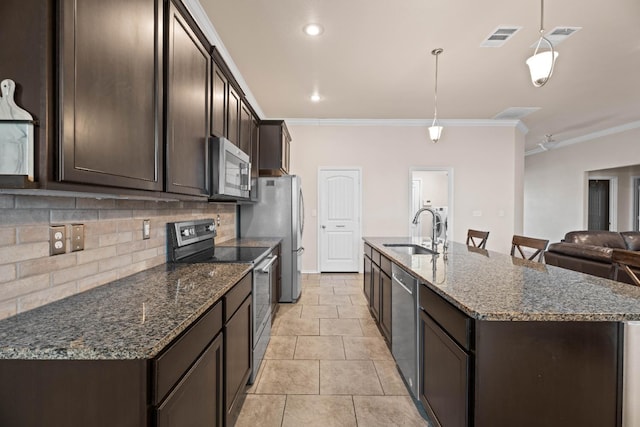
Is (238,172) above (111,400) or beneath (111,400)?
above

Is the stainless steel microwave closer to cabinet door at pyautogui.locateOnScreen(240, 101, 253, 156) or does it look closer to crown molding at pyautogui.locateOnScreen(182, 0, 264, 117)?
cabinet door at pyautogui.locateOnScreen(240, 101, 253, 156)

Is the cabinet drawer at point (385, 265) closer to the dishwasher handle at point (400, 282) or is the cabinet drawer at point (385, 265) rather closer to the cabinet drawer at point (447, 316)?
the dishwasher handle at point (400, 282)

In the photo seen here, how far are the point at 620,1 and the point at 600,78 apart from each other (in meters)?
1.87

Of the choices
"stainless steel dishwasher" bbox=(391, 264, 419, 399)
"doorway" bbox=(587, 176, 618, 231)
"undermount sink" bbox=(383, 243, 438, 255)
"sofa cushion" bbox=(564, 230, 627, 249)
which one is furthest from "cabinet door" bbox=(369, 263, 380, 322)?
"doorway" bbox=(587, 176, 618, 231)

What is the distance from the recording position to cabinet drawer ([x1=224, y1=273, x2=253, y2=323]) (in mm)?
1527

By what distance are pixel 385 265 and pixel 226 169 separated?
149 cm

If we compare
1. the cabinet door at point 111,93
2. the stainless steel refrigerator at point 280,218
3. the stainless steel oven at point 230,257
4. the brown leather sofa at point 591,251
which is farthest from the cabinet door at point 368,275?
the cabinet door at point 111,93

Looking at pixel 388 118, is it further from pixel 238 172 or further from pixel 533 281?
pixel 533 281

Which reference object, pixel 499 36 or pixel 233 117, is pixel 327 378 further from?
pixel 499 36

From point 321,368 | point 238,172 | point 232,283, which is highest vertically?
point 238,172

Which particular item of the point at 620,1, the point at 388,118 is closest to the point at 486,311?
the point at 620,1

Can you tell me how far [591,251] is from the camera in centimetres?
328

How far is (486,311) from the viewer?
1.10 meters

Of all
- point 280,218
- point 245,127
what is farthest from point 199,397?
point 280,218
